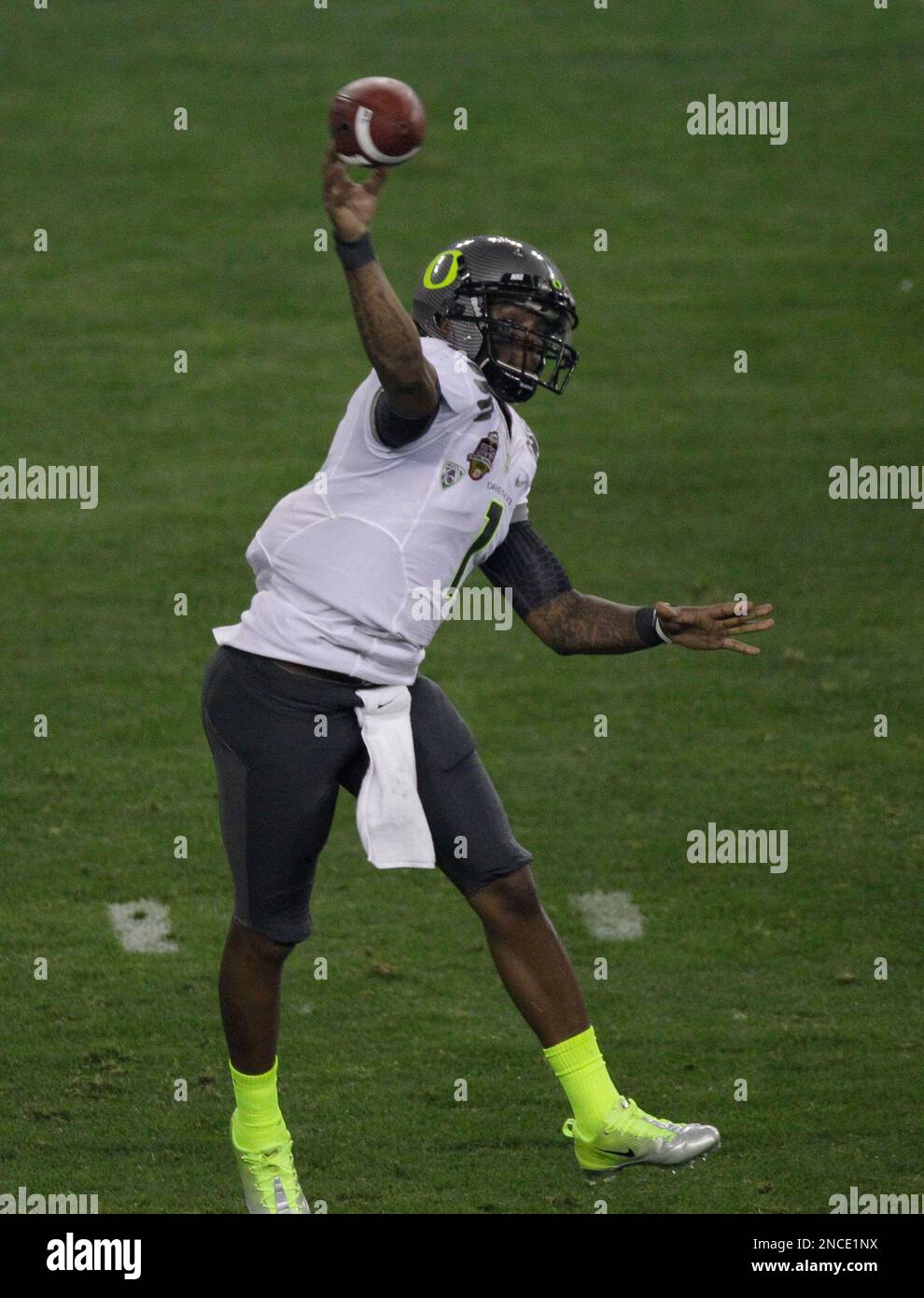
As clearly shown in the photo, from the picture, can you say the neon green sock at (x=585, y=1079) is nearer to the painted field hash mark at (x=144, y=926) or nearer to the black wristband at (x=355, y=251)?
the black wristband at (x=355, y=251)

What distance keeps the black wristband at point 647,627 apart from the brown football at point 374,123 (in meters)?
1.23

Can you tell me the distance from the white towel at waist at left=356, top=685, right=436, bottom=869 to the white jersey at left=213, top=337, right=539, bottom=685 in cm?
14

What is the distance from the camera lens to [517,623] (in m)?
9.66

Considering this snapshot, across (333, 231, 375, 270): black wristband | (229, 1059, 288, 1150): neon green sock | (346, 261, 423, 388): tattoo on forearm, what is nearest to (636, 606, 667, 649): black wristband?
(346, 261, 423, 388): tattoo on forearm

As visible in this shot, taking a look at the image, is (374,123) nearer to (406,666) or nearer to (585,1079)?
(406,666)

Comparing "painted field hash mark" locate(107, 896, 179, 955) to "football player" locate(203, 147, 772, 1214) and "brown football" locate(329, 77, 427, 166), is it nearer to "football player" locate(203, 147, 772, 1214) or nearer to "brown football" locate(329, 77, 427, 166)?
"football player" locate(203, 147, 772, 1214)

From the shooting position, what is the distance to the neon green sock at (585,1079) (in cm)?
445

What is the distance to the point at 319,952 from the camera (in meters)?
6.36

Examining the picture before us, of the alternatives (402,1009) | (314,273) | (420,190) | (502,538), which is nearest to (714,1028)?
(402,1009)

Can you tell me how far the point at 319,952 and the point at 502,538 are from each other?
216 centimetres

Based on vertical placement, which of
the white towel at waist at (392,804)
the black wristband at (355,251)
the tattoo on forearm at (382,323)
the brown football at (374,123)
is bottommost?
the white towel at waist at (392,804)

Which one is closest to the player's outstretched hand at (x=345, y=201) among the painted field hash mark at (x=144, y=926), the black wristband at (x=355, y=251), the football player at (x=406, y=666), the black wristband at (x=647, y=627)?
the black wristband at (x=355, y=251)

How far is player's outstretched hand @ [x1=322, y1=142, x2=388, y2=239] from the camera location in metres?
3.95

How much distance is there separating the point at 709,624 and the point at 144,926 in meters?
2.74
